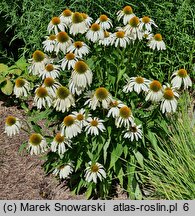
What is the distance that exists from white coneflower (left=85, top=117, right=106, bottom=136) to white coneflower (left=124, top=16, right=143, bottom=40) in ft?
2.12

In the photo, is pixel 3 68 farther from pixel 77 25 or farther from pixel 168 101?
pixel 168 101

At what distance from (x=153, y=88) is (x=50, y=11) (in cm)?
149

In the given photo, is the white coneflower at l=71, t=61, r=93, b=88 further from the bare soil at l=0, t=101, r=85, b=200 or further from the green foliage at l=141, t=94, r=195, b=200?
the bare soil at l=0, t=101, r=85, b=200

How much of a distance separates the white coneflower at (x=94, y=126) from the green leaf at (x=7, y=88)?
4.89 ft

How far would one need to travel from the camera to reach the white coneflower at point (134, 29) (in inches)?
115

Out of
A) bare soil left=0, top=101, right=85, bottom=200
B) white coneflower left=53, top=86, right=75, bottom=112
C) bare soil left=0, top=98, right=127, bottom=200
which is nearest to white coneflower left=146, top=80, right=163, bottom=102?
white coneflower left=53, top=86, right=75, bottom=112

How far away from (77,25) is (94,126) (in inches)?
27.6

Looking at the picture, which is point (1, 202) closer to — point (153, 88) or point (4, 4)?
point (153, 88)

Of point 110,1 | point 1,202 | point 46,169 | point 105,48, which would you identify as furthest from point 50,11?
point 1,202

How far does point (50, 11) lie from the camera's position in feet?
12.5

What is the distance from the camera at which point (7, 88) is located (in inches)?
161

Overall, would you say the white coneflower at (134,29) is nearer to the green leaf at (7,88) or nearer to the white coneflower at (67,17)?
the white coneflower at (67,17)

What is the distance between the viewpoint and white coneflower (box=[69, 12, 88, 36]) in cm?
288

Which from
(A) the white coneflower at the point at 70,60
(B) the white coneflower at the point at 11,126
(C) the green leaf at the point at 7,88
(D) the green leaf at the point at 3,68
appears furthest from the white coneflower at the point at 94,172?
(D) the green leaf at the point at 3,68
